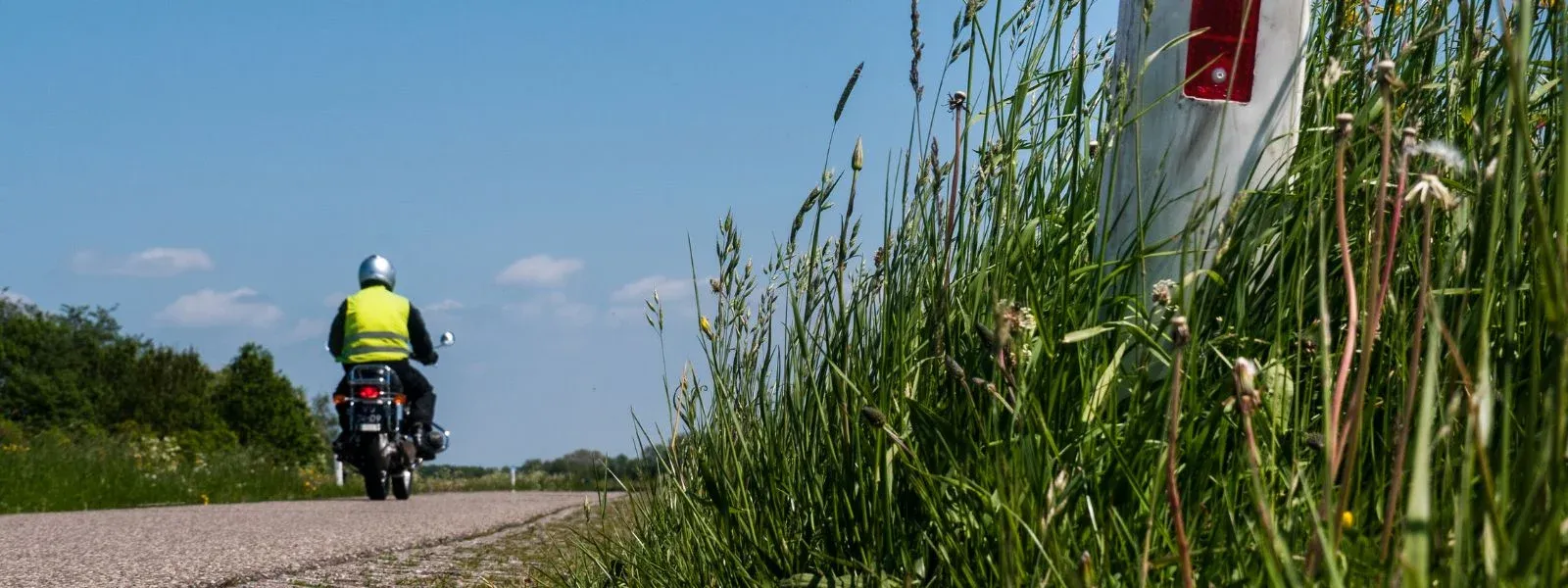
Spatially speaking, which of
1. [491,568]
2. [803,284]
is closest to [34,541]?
[491,568]

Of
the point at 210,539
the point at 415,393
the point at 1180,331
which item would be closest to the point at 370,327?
the point at 415,393

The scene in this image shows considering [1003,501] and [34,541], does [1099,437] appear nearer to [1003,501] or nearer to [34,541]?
[1003,501]

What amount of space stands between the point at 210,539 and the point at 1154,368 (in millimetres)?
4787

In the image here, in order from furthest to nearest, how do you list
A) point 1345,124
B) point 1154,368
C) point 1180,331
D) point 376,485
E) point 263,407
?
point 263,407 → point 376,485 → point 1154,368 → point 1345,124 → point 1180,331

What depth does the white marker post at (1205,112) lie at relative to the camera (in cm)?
200

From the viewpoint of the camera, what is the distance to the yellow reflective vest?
1118 centimetres

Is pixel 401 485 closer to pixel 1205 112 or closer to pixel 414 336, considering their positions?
pixel 414 336

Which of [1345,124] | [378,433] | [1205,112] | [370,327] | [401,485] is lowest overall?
[401,485]

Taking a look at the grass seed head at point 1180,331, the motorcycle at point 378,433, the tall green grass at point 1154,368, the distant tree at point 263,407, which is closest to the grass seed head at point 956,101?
the tall green grass at point 1154,368

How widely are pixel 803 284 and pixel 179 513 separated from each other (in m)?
6.38

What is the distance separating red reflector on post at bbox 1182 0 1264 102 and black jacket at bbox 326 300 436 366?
1022 cm

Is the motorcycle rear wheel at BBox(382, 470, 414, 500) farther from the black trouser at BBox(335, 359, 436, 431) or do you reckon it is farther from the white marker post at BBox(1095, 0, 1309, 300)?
the white marker post at BBox(1095, 0, 1309, 300)

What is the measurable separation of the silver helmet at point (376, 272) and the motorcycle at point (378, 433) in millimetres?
686

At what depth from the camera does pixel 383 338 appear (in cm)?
1126
